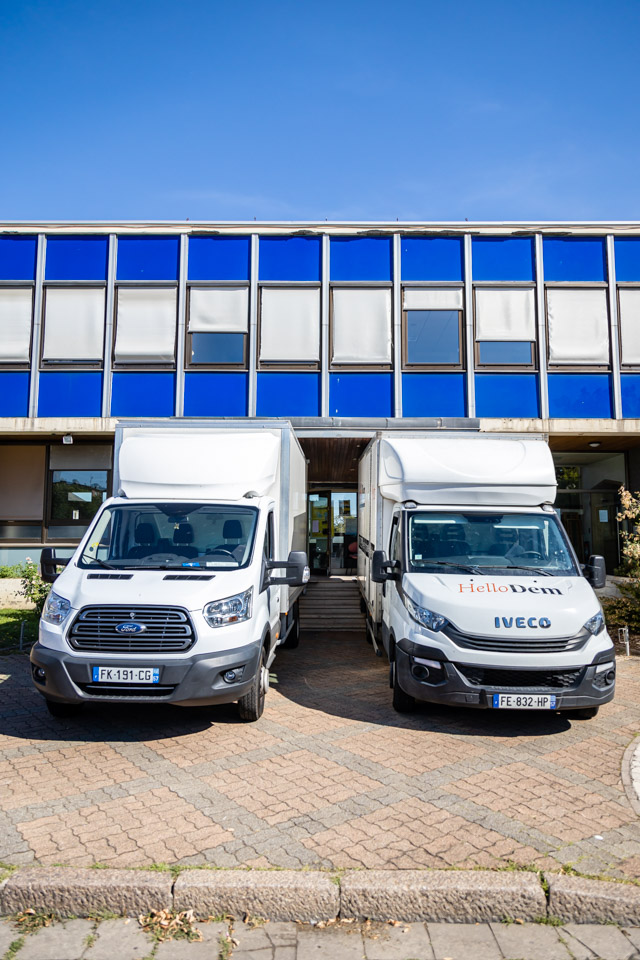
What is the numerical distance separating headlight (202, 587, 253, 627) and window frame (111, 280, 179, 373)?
30.0 ft

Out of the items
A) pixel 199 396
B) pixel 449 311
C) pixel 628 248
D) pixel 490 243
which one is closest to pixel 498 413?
pixel 449 311

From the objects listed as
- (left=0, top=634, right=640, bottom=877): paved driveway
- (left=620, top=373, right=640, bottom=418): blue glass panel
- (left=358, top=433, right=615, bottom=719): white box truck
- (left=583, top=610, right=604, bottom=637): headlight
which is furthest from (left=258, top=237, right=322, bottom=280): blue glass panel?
(left=583, top=610, right=604, bottom=637): headlight

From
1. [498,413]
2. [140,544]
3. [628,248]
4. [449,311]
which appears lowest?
[140,544]

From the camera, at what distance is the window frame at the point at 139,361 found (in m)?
14.0

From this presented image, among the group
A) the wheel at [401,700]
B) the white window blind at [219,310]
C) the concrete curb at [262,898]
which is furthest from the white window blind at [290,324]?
the concrete curb at [262,898]

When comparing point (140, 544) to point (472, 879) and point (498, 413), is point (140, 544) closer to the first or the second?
point (472, 879)

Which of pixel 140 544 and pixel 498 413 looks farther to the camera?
pixel 498 413

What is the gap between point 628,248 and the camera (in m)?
14.3

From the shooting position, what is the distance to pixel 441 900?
10.6ft

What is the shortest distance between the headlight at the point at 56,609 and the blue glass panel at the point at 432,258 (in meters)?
11.0

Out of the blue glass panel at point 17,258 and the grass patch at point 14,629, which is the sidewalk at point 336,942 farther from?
the blue glass panel at point 17,258

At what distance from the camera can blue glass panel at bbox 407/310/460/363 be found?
14.1 meters

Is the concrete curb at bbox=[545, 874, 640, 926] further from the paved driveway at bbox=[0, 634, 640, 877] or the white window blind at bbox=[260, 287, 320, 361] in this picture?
the white window blind at bbox=[260, 287, 320, 361]

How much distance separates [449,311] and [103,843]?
12.7 meters
